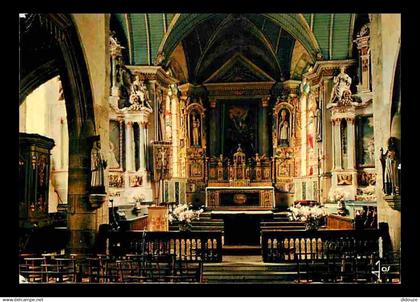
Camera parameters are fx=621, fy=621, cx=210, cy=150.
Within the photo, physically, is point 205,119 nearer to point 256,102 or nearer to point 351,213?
point 256,102

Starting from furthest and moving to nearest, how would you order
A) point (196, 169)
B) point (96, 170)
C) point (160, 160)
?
point (196, 169)
point (160, 160)
point (96, 170)

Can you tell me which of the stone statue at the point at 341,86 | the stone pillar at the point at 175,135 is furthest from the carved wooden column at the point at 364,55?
the stone pillar at the point at 175,135

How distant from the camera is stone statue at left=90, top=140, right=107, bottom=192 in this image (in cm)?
968

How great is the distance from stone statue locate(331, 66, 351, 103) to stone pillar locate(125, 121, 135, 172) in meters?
5.55

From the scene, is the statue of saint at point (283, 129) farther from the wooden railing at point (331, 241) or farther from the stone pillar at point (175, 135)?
the wooden railing at point (331, 241)

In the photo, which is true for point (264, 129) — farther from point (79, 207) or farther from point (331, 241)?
point (79, 207)

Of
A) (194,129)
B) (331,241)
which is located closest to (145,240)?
(331,241)

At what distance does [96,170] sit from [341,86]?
8919mm

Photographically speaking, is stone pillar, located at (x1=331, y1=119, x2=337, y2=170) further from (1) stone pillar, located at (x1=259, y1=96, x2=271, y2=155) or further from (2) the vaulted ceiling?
(1) stone pillar, located at (x1=259, y1=96, x2=271, y2=155)

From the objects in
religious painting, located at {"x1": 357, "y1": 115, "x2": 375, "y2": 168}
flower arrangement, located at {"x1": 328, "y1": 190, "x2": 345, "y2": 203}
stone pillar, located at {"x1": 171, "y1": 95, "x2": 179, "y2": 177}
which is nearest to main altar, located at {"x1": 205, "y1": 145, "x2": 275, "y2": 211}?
stone pillar, located at {"x1": 171, "y1": 95, "x2": 179, "y2": 177}

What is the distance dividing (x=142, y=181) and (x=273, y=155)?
703 centimetres

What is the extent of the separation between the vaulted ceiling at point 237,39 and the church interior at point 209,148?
2.0 inches

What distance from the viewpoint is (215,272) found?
982cm

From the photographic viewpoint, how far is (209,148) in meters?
22.8
